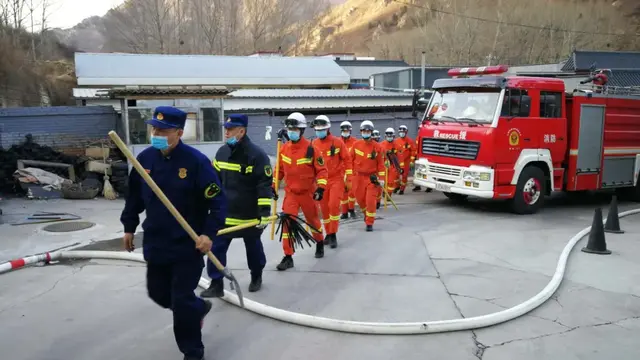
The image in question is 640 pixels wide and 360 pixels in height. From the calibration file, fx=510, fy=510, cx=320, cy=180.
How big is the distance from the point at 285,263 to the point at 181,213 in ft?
9.41

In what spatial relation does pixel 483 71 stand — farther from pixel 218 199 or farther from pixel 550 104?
pixel 218 199

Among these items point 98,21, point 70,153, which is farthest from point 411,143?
point 98,21

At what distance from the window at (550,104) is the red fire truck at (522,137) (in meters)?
0.02

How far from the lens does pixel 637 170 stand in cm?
1254

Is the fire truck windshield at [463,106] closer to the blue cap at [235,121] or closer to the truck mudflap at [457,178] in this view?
the truck mudflap at [457,178]

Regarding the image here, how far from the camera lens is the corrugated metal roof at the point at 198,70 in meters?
23.6

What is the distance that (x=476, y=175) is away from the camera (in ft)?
33.8

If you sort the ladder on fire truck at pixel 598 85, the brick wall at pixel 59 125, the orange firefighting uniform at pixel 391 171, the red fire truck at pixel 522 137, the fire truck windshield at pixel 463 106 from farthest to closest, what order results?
the brick wall at pixel 59 125
the orange firefighting uniform at pixel 391 171
the ladder on fire truck at pixel 598 85
the fire truck windshield at pixel 463 106
the red fire truck at pixel 522 137

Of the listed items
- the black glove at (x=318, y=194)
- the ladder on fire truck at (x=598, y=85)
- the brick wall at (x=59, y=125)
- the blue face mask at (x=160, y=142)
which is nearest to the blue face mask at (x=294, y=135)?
the black glove at (x=318, y=194)

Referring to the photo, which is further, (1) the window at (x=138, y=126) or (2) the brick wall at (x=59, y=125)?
(1) the window at (x=138, y=126)

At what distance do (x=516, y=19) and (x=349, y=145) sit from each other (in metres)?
56.7

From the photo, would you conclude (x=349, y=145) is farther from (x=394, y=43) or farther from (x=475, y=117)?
(x=394, y=43)

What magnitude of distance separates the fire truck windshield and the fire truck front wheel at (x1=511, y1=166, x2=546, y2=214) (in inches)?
58.8

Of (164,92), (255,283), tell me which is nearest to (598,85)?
(255,283)
